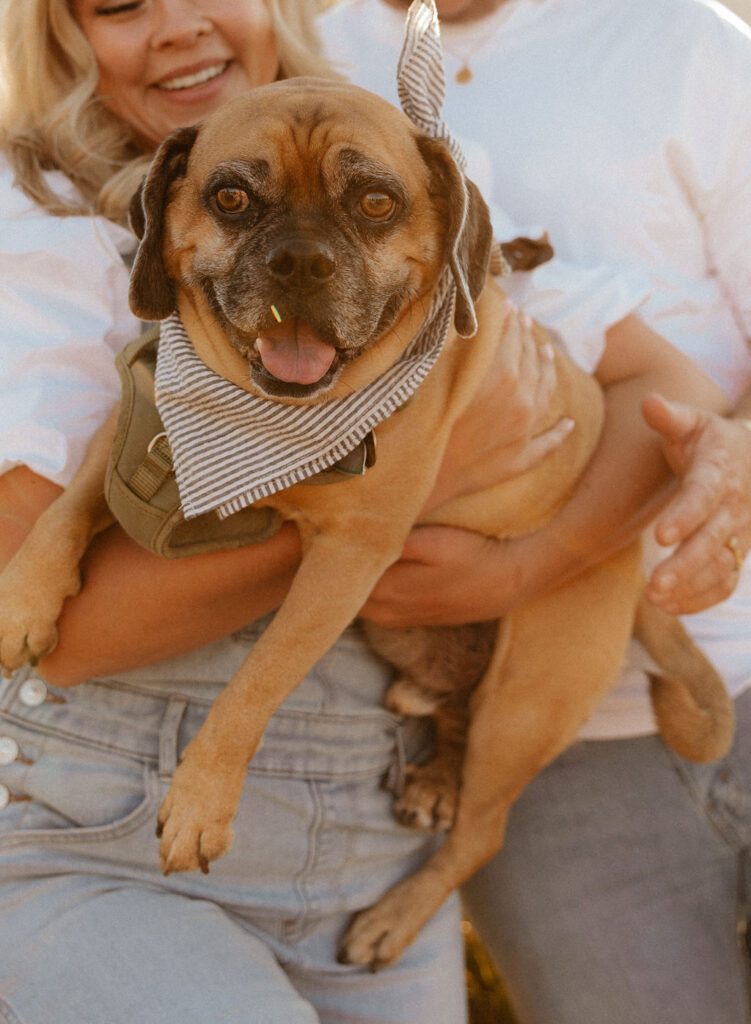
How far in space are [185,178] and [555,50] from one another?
1740mm

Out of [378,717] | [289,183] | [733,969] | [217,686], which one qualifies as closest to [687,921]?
[733,969]

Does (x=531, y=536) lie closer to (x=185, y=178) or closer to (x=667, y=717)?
(x=667, y=717)

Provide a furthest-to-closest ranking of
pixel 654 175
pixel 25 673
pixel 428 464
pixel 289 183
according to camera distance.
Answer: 1. pixel 654 175
2. pixel 25 673
3. pixel 428 464
4. pixel 289 183

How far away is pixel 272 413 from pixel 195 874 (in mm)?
1081

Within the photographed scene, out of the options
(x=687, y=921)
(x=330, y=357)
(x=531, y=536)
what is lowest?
(x=687, y=921)

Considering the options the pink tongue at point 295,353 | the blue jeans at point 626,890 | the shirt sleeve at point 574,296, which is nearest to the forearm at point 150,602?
the pink tongue at point 295,353

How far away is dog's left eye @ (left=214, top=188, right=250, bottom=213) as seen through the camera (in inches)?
66.9

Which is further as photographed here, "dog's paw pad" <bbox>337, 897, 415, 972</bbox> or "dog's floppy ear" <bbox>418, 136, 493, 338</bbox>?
"dog's paw pad" <bbox>337, 897, 415, 972</bbox>

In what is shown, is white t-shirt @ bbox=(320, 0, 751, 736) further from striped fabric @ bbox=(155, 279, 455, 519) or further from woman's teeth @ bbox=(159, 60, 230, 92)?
striped fabric @ bbox=(155, 279, 455, 519)

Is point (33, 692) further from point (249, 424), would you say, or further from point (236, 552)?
point (249, 424)

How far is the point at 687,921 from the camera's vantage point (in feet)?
8.19

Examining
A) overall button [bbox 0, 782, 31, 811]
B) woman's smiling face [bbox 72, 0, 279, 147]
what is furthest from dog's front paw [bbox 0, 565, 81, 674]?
woman's smiling face [bbox 72, 0, 279, 147]

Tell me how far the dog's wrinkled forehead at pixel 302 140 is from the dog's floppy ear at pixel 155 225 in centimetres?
5

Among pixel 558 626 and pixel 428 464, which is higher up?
pixel 428 464
